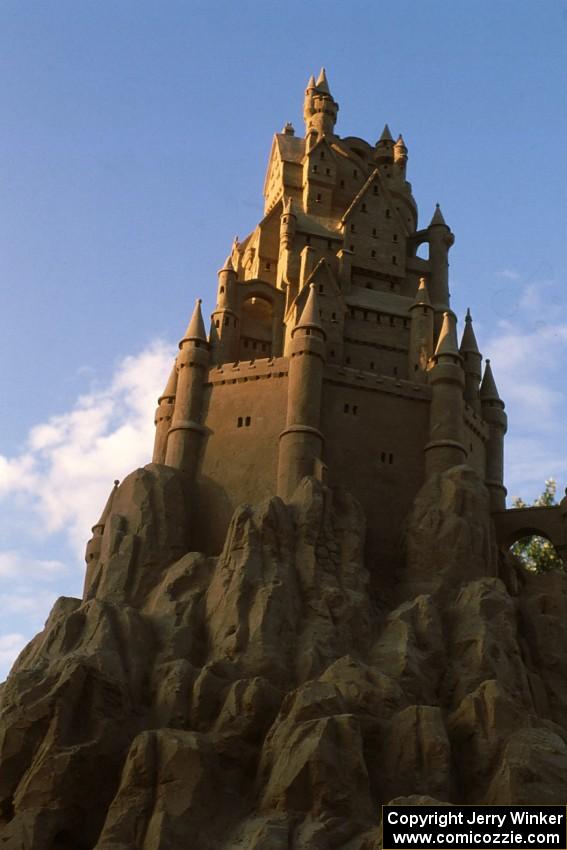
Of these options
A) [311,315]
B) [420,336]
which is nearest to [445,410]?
[420,336]

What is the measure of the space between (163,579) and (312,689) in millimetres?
12181

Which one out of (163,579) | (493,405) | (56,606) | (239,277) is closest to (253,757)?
(163,579)

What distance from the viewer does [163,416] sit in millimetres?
58719

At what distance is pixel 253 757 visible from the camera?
123 feet

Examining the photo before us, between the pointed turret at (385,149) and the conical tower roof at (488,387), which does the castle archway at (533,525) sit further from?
the pointed turret at (385,149)

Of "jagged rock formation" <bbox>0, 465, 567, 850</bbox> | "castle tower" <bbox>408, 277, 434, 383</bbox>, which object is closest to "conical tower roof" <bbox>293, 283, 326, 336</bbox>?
"castle tower" <bbox>408, 277, 434, 383</bbox>

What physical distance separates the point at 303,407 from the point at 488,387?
1673 cm

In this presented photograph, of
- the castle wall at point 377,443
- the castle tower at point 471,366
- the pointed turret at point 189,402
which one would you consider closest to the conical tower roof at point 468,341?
the castle tower at point 471,366

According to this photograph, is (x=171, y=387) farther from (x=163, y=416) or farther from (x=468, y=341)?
(x=468, y=341)

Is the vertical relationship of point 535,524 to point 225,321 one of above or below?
below

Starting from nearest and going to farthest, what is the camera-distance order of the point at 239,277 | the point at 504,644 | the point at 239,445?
the point at 504,644 → the point at 239,445 → the point at 239,277

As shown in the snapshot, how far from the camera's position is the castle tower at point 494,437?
193 ft

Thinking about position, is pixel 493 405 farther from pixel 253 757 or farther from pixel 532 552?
pixel 253 757

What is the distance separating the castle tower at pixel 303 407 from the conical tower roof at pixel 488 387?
13.8m
